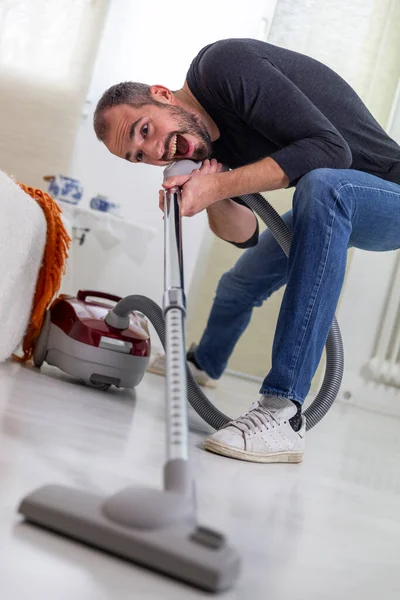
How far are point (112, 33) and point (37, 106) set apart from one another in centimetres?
51

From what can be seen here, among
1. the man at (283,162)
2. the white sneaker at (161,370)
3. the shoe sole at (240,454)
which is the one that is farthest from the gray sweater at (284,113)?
the white sneaker at (161,370)

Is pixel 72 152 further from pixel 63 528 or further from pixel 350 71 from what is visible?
pixel 63 528

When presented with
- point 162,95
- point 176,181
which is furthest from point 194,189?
point 162,95

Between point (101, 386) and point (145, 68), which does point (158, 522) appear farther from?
point (145, 68)

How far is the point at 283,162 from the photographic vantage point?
151 centimetres

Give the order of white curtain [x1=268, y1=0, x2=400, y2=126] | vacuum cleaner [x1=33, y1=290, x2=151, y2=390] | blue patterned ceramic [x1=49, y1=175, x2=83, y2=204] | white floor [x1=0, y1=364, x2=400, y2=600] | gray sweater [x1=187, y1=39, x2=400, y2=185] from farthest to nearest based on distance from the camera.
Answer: white curtain [x1=268, y1=0, x2=400, y2=126] < blue patterned ceramic [x1=49, y1=175, x2=83, y2=204] < vacuum cleaner [x1=33, y1=290, x2=151, y2=390] < gray sweater [x1=187, y1=39, x2=400, y2=185] < white floor [x1=0, y1=364, x2=400, y2=600]

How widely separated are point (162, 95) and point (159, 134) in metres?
0.11

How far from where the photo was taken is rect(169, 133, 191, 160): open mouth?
5.38 feet

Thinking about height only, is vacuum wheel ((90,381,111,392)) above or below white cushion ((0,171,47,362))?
below

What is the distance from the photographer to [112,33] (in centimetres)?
382

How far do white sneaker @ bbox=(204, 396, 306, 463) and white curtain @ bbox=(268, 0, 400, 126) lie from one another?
2.69 m

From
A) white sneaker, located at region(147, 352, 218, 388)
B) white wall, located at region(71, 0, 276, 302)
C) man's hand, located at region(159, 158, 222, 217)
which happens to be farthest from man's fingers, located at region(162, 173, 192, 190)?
white wall, located at region(71, 0, 276, 302)

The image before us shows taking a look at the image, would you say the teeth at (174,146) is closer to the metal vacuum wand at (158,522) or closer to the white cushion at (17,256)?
the white cushion at (17,256)

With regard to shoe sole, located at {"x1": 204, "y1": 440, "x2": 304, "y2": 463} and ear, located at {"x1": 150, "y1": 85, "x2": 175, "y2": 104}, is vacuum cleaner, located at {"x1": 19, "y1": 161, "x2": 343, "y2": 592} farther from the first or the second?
ear, located at {"x1": 150, "y1": 85, "x2": 175, "y2": 104}
